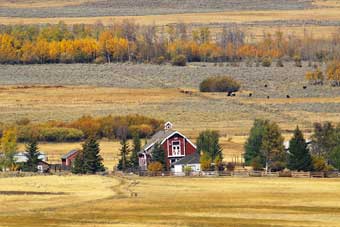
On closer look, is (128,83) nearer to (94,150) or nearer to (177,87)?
(177,87)

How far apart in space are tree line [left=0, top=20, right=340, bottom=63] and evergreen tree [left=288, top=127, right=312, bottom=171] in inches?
3464

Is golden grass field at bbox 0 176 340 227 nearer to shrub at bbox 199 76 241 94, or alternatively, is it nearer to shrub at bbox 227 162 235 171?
shrub at bbox 227 162 235 171

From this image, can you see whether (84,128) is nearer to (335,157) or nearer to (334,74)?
(335,157)

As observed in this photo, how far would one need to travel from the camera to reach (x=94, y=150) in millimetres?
89438

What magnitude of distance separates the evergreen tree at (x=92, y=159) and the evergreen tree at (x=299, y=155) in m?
12.0

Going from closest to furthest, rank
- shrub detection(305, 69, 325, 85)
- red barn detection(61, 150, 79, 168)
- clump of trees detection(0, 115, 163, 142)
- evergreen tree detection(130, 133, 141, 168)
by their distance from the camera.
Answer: evergreen tree detection(130, 133, 141, 168) < red barn detection(61, 150, 79, 168) < clump of trees detection(0, 115, 163, 142) < shrub detection(305, 69, 325, 85)

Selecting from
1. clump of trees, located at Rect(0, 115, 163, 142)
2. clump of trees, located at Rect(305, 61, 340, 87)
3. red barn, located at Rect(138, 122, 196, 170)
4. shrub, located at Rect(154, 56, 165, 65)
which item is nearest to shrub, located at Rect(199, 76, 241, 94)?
clump of trees, located at Rect(305, 61, 340, 87)

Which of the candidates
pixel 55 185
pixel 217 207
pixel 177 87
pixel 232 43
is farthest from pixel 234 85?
pixel 217 207

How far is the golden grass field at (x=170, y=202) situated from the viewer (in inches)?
2345

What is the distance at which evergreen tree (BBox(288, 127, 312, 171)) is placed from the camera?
85062 millimetres

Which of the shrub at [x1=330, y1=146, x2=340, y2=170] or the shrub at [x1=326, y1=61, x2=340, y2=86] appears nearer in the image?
the shrub at [x1=330, y1=146, x2=340, y2=170]

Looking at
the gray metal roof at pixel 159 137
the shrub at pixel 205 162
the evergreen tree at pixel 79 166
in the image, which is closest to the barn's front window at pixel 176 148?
the gray metal roof at pixel 159 137

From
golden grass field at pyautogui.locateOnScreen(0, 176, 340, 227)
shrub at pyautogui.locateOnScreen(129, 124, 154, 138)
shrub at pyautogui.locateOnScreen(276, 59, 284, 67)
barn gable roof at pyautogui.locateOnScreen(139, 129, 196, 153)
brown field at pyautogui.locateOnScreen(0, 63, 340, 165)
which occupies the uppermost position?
shrub at pyautogui.locateOnScreen(276, 59, 284, 67)

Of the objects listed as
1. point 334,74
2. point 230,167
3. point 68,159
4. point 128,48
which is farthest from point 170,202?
point 128,48
